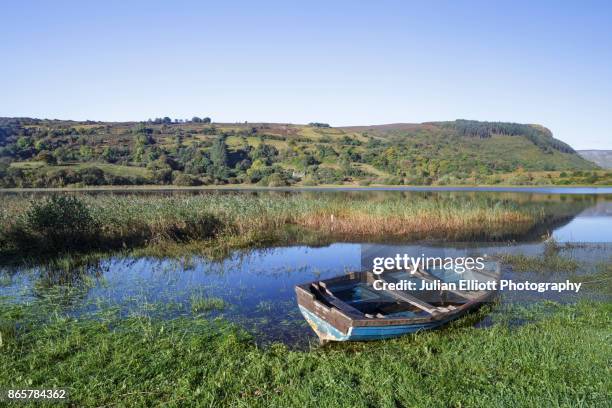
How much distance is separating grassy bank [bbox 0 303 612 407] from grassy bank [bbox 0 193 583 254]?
7841mm

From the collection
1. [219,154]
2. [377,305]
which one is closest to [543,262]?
[377,305]

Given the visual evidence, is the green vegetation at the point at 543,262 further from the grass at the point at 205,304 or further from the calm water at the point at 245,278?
the grass at the point at 205,304

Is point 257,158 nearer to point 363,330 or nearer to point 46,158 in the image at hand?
point 46,158

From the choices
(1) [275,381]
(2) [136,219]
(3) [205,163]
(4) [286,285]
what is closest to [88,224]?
(2) [136,219]

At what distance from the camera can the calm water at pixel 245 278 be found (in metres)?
8.35

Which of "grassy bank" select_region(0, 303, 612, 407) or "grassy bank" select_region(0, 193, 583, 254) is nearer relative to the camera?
"grassy bank" select_region(0, 303, 612, 407)

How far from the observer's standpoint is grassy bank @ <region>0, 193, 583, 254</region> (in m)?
14.4

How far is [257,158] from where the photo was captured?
255 feet

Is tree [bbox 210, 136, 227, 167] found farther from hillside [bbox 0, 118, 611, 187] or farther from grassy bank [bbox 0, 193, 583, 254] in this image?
grassy bank [bbox 0, 193, 583, 254]

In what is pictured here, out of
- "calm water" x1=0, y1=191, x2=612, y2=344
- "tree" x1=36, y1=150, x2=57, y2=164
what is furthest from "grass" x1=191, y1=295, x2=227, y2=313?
"tree" x1=36, y1=150, x2=57, y2=164

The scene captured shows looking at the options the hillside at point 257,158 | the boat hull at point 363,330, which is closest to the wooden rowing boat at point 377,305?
the boat hull at point 363,330

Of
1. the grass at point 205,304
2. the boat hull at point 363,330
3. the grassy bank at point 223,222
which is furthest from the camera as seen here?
the grassy bank at point 223,222

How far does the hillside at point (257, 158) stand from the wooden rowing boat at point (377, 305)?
164ft

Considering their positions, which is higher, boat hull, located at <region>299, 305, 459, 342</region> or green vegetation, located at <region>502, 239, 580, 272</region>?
boat hull, located at <region>299, 305, 459, 342</region>
